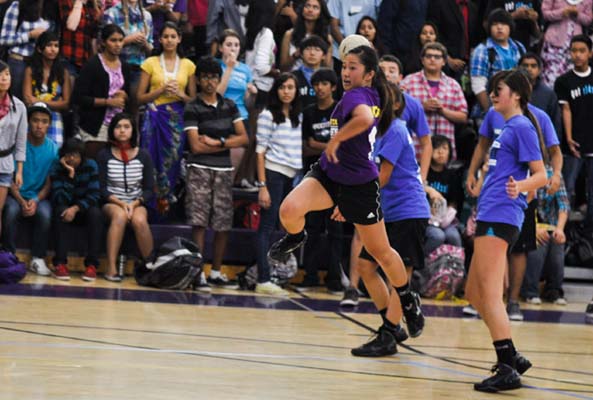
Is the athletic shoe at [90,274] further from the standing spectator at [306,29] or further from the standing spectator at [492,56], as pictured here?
the standing spectator at [492,56]

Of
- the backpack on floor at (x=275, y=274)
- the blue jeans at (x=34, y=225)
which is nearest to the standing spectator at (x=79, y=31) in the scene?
the blue jeans at (x=34, y=225)

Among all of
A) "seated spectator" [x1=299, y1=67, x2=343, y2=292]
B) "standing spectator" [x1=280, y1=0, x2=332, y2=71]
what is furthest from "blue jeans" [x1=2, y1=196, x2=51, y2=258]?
"standing spectator" [x1=280, y1=0, x2=332, y2=71]

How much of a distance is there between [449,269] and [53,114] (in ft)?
13.4

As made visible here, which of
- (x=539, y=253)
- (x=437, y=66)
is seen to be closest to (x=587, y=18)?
(x=437, y=66)

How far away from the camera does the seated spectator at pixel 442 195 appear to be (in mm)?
10070

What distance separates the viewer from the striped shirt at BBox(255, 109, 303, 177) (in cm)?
984

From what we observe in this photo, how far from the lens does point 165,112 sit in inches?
407

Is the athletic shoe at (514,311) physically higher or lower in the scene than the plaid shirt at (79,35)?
lower

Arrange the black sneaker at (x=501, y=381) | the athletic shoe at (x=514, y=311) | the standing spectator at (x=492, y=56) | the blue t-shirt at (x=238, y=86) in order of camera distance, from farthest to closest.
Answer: the standing spectator at (x=492, y=56) → the blue t-shirt at (x=238, y=86) → the athletic shoe at (x=514, y=311) → the black sneaker at (x=501, y=381)

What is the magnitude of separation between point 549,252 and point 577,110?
170cm

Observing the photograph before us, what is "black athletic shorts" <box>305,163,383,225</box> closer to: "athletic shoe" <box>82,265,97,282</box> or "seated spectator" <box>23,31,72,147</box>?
"athletic shoe" <box>82,265,97,282</box>

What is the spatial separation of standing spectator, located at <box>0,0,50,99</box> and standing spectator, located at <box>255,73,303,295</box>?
7.93ft

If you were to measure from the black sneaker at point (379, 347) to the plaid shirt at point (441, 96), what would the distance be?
14.6 ft

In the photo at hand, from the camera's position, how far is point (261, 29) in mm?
11102
